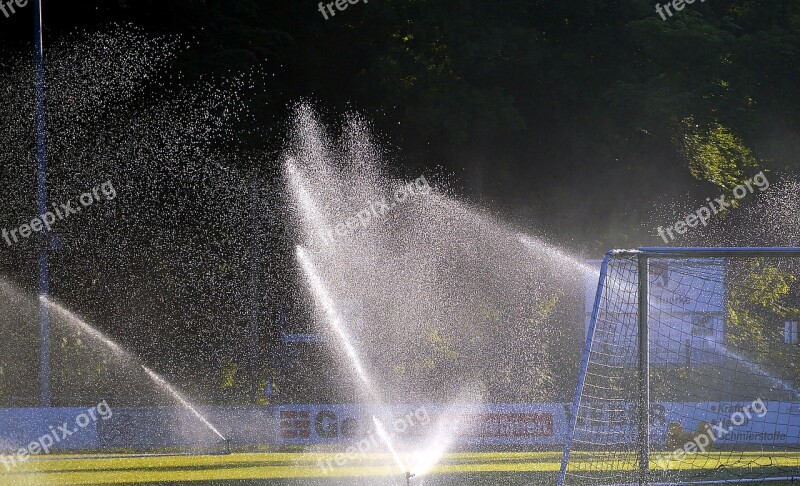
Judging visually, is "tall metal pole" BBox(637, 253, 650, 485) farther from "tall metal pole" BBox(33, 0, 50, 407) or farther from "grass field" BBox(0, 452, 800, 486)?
"tall metal pole" BBox(33, 0, 50, 407)

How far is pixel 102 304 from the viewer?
25594mm

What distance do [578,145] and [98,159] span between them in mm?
11565

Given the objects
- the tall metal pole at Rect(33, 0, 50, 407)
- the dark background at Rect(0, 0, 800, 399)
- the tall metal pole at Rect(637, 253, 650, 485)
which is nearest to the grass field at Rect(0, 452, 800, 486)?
the tall metal pole at Rect(637, 253, 650, 485)

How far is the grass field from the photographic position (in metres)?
12.9

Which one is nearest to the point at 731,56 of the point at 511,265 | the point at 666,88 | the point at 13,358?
the point at 666,88

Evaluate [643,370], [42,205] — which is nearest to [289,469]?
[643,370]

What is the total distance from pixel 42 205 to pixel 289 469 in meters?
10.0

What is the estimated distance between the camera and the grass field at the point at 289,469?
1294 centimetres

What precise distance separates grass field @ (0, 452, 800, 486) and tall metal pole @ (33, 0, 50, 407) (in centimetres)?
505

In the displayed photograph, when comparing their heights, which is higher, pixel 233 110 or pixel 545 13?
pixel 545 13

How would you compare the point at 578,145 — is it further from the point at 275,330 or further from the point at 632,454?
the point at 632,454

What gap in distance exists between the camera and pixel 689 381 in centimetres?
1716

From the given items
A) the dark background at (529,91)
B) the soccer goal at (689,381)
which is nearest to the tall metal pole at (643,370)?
the soccer goal at (689,381)

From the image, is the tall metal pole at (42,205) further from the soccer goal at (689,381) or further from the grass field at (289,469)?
the soccer goal at (689,381)
